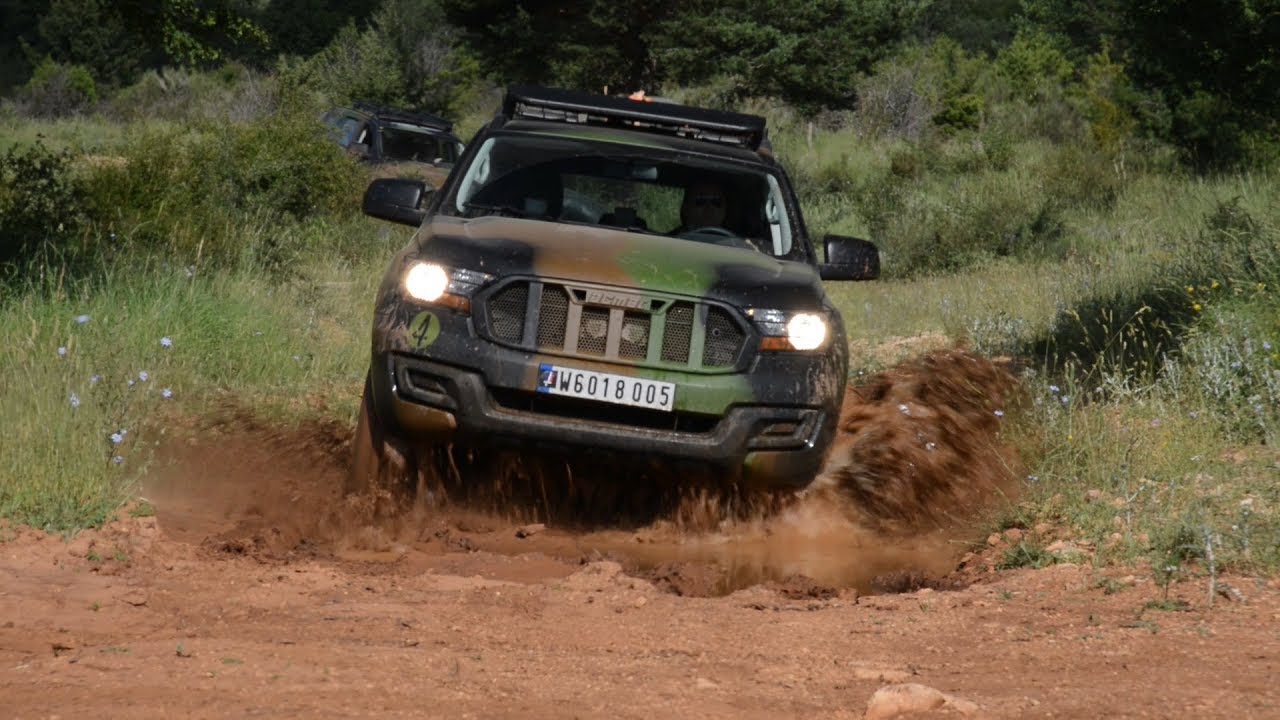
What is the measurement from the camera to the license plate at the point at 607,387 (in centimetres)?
594

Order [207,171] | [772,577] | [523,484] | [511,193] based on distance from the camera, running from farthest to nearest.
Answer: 1. [207,171]
2. [511,193]
3. [523,484]
4. [772,577]

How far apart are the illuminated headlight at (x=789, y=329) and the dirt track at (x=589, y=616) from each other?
0.89 m

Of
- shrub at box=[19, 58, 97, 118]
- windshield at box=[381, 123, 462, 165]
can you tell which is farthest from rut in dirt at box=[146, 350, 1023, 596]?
shrub at box=[19, 58, 97, 118]

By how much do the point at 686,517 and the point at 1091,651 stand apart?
2472 mm

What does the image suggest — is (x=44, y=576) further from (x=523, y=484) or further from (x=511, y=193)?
(x=511, y=193)

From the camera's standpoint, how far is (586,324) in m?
6.01

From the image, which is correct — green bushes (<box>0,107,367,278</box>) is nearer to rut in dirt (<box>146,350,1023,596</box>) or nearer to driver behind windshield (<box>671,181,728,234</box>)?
rut in dirt (<box>146,350,1023,596</box>)

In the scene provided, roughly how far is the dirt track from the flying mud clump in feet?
0.06

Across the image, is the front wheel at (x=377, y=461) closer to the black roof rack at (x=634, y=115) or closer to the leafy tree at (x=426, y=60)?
the black roof rack at (x=634, y=115)

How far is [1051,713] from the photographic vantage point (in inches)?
154

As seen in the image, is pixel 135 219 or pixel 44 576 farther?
pixel 135 219

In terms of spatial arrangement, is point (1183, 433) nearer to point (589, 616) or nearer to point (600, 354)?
point (600, 354)

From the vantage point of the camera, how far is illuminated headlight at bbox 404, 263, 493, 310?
238 inches

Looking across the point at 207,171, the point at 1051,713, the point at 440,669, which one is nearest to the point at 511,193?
the point at 440,669
